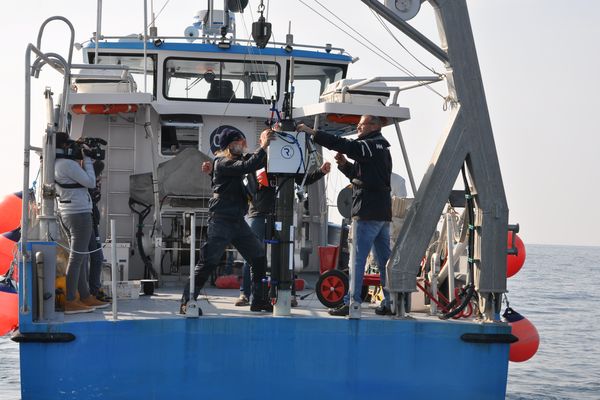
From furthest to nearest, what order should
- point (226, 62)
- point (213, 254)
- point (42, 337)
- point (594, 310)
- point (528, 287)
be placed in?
point (528, 287)
point (594, 310)
point (226, 62)
point (213, 254)
point (42, 337)

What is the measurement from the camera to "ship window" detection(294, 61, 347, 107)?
40.9ft

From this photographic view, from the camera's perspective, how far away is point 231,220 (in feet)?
26.0

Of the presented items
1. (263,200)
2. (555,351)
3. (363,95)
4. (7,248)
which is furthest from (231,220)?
(555,351)

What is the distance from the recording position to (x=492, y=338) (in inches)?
291

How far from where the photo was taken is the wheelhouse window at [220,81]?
39.0 feet

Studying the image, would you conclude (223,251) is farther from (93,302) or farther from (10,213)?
(10,213)

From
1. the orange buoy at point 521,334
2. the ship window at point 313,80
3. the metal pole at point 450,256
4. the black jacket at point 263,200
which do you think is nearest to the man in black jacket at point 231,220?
the black jacket at point 263,200

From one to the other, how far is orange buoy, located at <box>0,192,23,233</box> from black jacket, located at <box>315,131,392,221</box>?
5.11 metres

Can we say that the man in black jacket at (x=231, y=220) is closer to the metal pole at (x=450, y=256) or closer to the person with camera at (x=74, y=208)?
the person with camera at (x=74, y=208)

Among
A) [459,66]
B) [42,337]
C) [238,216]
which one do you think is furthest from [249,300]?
[459,66]

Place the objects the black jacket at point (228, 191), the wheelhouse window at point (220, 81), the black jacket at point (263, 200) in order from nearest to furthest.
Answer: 1. the black jacket at point (228, 191)
2. the black jacket at point (263, 200)
3. the wheelhouse window at point (220, 81)

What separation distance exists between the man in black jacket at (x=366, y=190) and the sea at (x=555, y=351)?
48.8 inches

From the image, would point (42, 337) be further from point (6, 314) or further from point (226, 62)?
point (226, 62)

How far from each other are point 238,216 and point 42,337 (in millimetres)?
1936
